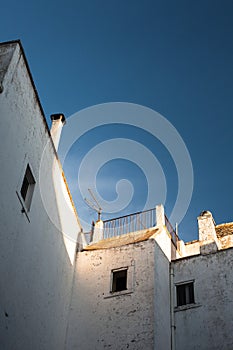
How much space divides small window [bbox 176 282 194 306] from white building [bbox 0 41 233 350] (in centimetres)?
4

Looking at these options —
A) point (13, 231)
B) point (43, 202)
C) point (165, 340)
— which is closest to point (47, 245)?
point (43, 202)

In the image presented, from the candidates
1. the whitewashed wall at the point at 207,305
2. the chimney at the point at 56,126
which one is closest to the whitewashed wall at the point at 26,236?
the chimney at the point at 56,126

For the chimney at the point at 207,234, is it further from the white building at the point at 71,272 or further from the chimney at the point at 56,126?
the chimney at the point at 56,126

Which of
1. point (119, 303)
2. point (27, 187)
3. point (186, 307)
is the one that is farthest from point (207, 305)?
point (27, 187)

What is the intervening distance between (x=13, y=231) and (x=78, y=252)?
6.33 m

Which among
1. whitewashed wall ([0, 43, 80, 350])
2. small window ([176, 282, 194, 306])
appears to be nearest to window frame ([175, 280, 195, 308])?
small window ([176, 282, 194, 306])

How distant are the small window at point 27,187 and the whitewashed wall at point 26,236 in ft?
0.70

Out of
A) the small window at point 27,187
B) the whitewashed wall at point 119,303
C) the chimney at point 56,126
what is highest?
the chimney at point 56,126

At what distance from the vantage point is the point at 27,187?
48.5ft

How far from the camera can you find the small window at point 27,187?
14.4 m

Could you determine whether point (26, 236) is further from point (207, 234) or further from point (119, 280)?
point (207, 234)

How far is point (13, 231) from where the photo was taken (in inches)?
510

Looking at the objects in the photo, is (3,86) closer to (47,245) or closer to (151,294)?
(47,245)

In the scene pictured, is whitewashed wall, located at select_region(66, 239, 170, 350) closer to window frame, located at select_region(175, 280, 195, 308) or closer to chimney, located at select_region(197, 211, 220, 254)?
window frame, located at select_region(175, 280, 195, 308)
